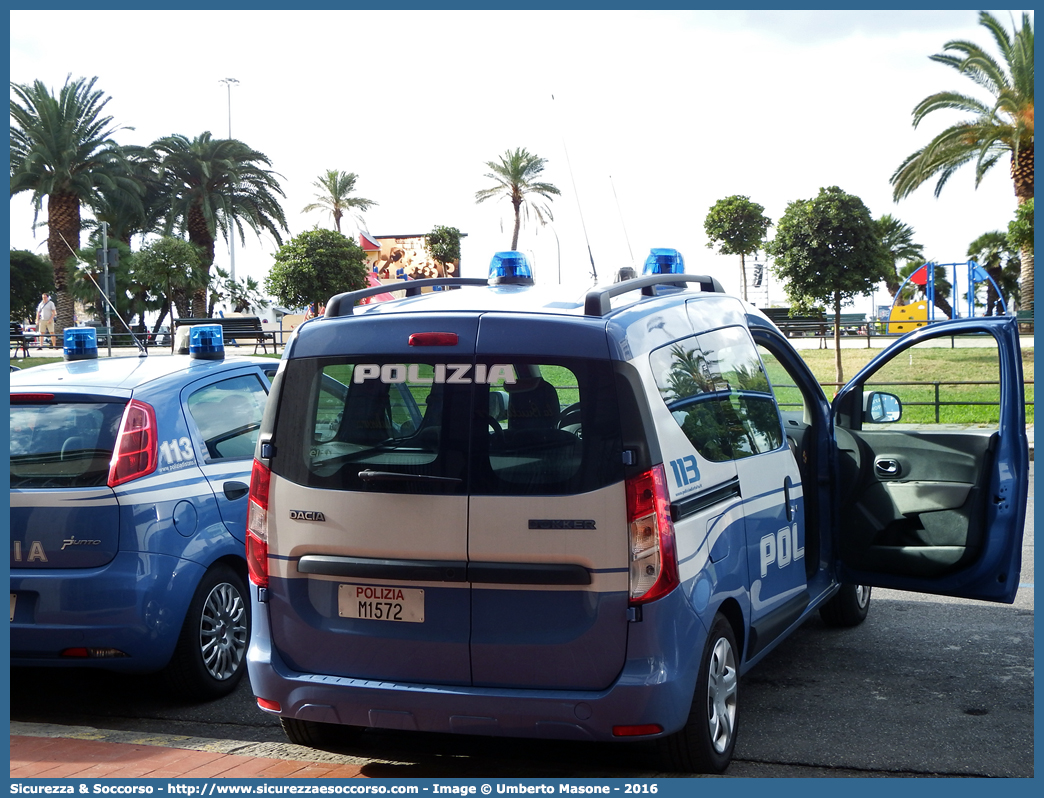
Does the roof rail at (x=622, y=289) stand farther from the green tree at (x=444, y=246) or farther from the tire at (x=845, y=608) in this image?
Answer: the green tree at (x=444, y=246)

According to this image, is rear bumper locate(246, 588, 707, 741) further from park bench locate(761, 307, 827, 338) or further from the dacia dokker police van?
park bench locate(761, 307, 827, 338)

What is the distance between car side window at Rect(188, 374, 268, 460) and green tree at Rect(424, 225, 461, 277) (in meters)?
63.7

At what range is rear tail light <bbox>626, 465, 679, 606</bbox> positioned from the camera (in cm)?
359

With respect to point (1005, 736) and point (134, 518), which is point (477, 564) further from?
A: point (1005, 736)

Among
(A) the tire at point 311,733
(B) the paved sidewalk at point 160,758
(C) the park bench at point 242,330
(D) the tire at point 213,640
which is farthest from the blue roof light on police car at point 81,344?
(C) the park bench at point 242,330

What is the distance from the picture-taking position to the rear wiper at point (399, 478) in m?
3.74

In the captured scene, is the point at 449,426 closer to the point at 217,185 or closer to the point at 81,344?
the point at 81,344

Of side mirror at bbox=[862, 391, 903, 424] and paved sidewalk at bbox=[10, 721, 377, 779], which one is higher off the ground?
side mirror at bbox=[862, 391, 903, 424]

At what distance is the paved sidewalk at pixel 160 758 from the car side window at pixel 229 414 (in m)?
1.47

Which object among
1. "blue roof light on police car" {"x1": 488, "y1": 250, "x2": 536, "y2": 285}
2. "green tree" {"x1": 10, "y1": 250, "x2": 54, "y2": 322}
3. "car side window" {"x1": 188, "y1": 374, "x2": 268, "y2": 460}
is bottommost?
"car side window" {"x1": 188, "y1": 374, "x2": 268, "y2": 460}

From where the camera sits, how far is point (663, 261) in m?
5.38

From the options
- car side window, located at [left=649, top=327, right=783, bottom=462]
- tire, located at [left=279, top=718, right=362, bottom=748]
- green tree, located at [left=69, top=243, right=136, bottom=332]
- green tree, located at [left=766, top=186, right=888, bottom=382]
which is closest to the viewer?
car side window, located at [left=649, top=327, right=783, bottom=462]

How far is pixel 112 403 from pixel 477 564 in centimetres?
233

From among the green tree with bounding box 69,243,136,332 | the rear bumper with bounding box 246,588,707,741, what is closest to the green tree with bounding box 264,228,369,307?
the green tree with bounding box 69,243,136,332
